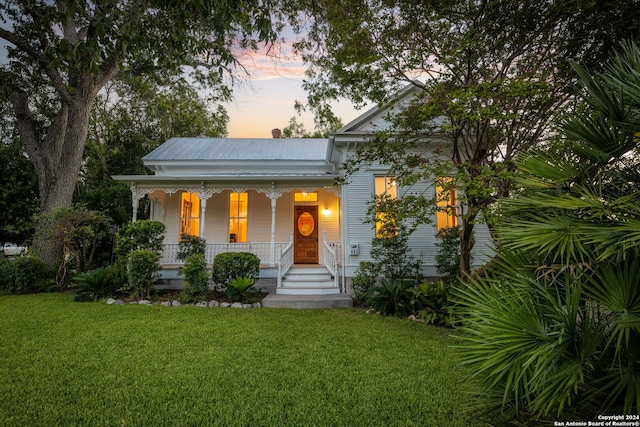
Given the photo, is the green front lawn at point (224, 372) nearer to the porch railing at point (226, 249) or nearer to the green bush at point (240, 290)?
the green bush at point (240, 290)

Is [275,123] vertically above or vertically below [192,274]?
above

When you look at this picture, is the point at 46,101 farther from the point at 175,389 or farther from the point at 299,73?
the point at 175,389

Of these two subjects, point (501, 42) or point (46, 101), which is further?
point (46, 101)

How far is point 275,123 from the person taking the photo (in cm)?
1750

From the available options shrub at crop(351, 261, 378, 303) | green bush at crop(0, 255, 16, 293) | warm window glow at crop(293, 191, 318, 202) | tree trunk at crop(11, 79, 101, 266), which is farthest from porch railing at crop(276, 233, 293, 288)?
tree trunk at crop(11, 79, 101, 266)

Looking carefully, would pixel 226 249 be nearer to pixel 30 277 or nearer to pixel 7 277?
pixel 30 277

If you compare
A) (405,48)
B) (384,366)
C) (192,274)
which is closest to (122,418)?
(384,366)

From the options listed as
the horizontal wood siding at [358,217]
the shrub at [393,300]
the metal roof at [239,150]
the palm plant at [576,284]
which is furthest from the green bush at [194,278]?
the palm plant at [576,284]

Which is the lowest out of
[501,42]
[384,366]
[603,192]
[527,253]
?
[384,366]

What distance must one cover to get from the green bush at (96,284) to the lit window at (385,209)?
734 cm

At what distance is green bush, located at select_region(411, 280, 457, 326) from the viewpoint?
20.4 ft

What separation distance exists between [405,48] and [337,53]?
142 centimetres

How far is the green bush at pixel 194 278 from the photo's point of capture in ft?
25.5

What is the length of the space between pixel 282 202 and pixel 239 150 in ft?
12.2
